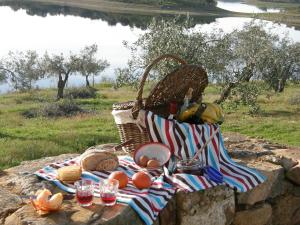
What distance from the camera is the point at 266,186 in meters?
5.12

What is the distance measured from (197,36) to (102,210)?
1408 cm

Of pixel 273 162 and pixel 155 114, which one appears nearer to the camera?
pixel 155 114

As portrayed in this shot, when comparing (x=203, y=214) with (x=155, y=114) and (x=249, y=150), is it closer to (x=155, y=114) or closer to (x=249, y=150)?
(x=155, y=114)

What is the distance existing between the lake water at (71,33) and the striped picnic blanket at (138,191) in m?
35.5

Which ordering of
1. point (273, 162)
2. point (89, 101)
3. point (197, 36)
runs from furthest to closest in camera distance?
point (89, 101)
point (197, 36)
point (273, 162)

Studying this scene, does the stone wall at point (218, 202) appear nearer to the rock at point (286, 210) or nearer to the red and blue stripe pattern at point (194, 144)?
the rock at point (286, 210)

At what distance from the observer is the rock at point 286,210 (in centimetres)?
542

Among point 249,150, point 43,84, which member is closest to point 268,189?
point 249,150

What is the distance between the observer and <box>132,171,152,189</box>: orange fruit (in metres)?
4.23

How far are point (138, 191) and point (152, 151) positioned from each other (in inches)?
29.7

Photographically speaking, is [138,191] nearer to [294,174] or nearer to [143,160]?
[143,160]

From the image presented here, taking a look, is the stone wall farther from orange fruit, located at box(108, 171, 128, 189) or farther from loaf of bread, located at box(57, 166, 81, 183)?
orange fruit, located at box(108, 171, 128, 189)

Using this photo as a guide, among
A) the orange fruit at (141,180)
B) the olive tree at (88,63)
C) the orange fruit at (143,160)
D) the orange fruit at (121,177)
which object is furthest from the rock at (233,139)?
the olive tree at (88,63)

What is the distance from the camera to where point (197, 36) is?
17344 millimetres
